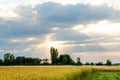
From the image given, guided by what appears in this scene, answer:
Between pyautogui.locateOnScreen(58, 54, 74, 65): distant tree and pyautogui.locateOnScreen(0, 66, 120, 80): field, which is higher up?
pyautogui.locateOnScreen(58, 54, 74, 65): distant tree

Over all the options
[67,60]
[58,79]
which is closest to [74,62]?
[67,60]

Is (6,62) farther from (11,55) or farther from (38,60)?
(38,60)

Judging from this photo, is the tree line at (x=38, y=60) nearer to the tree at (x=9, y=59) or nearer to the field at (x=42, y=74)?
the tree at (x=9, y=59)

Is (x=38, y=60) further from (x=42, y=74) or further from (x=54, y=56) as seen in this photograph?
(x=42, y=74)

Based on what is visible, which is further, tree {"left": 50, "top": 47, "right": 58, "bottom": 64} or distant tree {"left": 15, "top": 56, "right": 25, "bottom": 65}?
tree {"left": 50, "top": 47, "right": 58, "bottom": 64}

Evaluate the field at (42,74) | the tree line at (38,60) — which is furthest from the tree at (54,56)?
the field at (42,74)

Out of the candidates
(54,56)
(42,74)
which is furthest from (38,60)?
(42,74)

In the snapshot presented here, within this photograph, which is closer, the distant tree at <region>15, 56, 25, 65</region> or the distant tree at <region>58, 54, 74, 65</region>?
the distant tree at <region>15, 56, 25, 65</region>

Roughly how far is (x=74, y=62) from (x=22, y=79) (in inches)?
6018

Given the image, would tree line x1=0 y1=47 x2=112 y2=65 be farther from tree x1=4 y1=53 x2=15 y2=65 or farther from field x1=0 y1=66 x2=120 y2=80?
field x1=0 y1=66 x2=120 y2=80

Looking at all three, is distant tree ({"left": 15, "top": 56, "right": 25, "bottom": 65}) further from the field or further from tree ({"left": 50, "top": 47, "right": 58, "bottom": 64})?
the field

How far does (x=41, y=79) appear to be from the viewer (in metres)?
21.2

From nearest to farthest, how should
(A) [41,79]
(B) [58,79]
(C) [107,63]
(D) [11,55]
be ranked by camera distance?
(A) [41,79]
(B) [58,79]
(D) [11,55]
(C) [107,63]

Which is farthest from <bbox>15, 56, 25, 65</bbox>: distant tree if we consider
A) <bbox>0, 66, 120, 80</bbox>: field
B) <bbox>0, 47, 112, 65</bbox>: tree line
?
<bbox>0, 66, 120, 80</bbox>: field
